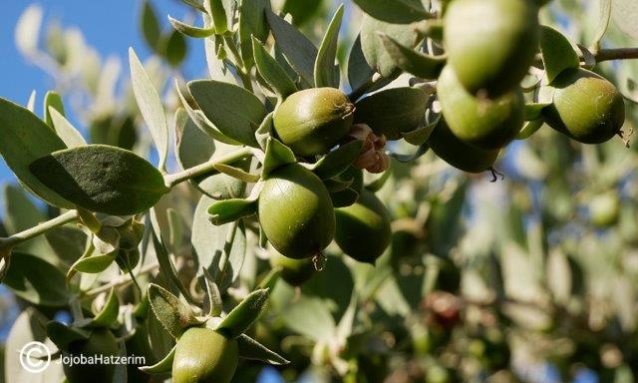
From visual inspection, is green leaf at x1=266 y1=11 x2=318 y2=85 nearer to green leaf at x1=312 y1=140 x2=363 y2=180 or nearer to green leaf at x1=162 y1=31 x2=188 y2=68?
green leaf at x1=312 y1=140 x2=363 y2=180

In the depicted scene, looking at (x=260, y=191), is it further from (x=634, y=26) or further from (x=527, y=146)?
(x=527, y=146)

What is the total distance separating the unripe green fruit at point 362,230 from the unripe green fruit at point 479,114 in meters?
0.51

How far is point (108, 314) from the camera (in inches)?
65.0

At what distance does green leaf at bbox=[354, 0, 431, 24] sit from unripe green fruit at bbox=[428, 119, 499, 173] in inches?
8.9

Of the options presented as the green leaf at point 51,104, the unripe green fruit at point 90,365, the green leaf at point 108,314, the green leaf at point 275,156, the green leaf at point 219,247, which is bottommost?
the unripe green fruit at point 90,365

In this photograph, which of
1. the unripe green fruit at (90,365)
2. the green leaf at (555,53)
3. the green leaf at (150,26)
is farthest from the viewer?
the green leaf at (150,26)

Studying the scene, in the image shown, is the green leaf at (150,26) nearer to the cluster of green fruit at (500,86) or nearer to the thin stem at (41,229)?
the thin stem at (41,229)

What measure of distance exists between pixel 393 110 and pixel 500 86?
430mm

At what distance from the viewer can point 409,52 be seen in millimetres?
1167

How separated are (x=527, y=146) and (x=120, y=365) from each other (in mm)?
3104

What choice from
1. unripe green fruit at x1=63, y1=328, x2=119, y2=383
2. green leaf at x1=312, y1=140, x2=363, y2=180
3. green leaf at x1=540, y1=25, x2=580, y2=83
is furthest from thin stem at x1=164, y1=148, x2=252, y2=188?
green leaf at x1=540, y1=25, x2=580, y2=83

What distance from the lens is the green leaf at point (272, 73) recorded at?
1.35m

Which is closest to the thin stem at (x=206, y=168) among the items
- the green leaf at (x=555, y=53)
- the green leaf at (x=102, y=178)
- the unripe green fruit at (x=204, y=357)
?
the green leaf at (x=102, y=178)

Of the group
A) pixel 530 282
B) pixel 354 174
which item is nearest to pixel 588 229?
pixel 530 282
